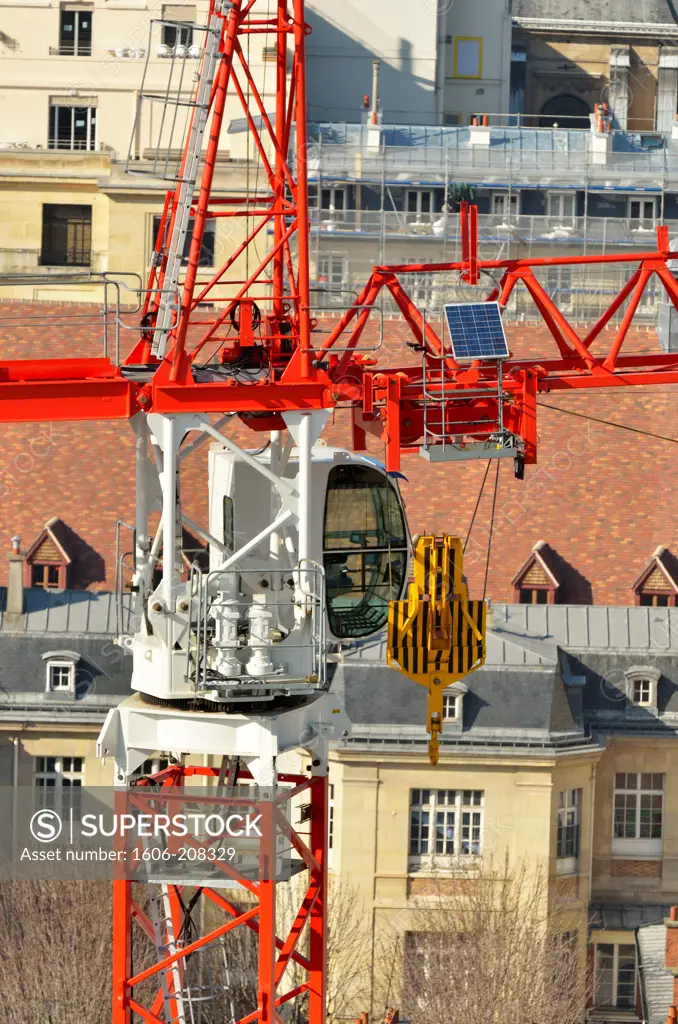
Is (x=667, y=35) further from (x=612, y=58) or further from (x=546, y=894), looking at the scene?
(x=546, y=894)

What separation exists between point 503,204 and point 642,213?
16.7 feet

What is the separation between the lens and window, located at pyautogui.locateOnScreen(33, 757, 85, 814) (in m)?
74.8

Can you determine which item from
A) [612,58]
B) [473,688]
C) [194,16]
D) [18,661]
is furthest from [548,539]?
[612,58]

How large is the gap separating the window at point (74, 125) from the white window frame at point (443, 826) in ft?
115

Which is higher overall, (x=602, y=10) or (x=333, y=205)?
(x=602, y=10)

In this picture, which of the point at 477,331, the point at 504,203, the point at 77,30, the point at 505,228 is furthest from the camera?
the point at 77,30

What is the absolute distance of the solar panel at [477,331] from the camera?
41906 millimetres

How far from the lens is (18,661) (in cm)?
7762

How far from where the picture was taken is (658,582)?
83812 millimetres

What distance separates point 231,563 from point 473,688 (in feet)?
129

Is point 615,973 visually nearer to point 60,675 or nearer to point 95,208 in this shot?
point 60,675

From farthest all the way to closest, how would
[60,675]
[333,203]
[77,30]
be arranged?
[77,30], [333,203], [60,675]

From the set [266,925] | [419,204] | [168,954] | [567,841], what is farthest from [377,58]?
[266,925]

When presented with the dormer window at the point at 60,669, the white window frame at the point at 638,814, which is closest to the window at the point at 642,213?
the white window frame at the point at 638,814
